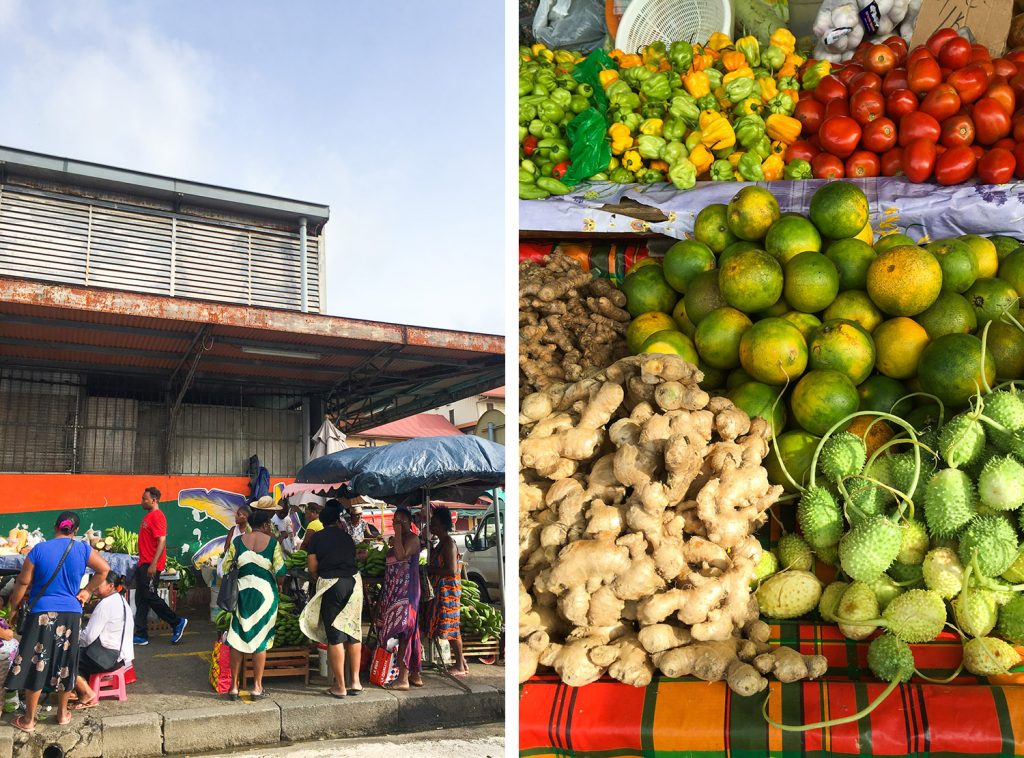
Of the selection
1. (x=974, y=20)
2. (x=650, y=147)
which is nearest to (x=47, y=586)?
(x=650, y=147)

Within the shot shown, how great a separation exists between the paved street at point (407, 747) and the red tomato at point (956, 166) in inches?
125

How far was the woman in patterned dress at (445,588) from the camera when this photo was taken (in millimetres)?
4289

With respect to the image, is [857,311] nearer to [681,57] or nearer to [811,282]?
[811,282]

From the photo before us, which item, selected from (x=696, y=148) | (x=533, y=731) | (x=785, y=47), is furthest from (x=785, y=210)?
(x=533, y=731)

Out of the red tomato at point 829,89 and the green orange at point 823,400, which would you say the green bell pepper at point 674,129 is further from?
the green orange at point 823,400

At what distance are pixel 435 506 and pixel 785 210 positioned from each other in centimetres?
254

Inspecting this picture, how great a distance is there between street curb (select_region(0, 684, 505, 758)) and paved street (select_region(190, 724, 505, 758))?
6 centimetres

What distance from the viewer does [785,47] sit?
144 inches

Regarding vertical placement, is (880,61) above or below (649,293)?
above

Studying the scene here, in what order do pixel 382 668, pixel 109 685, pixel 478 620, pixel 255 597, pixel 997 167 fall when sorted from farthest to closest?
1. pixel 478 620
2. pixel 382 668
3. pixel 255 597
4. pixel 109 685
5. pixel 997 167

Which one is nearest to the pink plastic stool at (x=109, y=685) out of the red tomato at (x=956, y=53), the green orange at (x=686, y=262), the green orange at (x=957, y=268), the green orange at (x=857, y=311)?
the green orange at (x=686, y=262)

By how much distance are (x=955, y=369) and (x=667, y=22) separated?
108 inches

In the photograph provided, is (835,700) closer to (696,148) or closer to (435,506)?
(696,148)

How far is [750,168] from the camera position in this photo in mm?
3039
